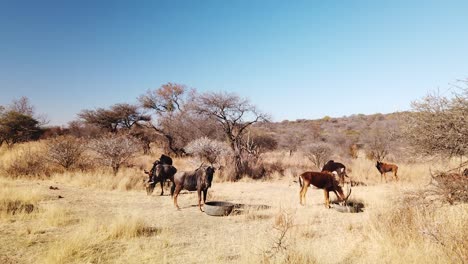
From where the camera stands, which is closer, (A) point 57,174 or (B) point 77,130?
(A) point 57,174

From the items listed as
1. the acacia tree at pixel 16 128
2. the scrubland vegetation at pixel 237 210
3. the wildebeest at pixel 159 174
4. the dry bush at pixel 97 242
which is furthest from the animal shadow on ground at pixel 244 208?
the acacia tree at pixel 16 128

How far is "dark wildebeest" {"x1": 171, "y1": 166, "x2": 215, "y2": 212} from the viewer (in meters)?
8.66

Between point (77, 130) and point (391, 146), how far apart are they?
93.9ft

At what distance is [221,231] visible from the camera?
22.7 feet

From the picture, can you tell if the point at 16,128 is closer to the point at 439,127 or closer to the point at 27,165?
the point at 27,165

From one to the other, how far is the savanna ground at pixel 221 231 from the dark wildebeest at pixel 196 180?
61 centimetres

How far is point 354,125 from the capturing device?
45.3m

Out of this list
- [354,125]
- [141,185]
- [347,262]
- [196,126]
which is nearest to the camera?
[347,262]

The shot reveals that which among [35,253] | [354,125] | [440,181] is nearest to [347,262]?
[440,181]

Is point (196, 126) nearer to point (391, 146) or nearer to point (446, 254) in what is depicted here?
point (391, 146)

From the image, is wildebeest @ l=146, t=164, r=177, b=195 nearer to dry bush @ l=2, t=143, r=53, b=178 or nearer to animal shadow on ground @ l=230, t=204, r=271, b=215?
animal shadow on ground @ l=230, t=204, r=271, b=215

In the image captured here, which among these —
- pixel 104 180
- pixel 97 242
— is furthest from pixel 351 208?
pixel 104 180

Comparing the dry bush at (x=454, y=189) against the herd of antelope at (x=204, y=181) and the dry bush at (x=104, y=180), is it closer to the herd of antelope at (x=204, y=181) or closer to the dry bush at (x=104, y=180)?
the herd of antelope at (x=204, y=181)

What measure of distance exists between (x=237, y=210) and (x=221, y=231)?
1.97m
